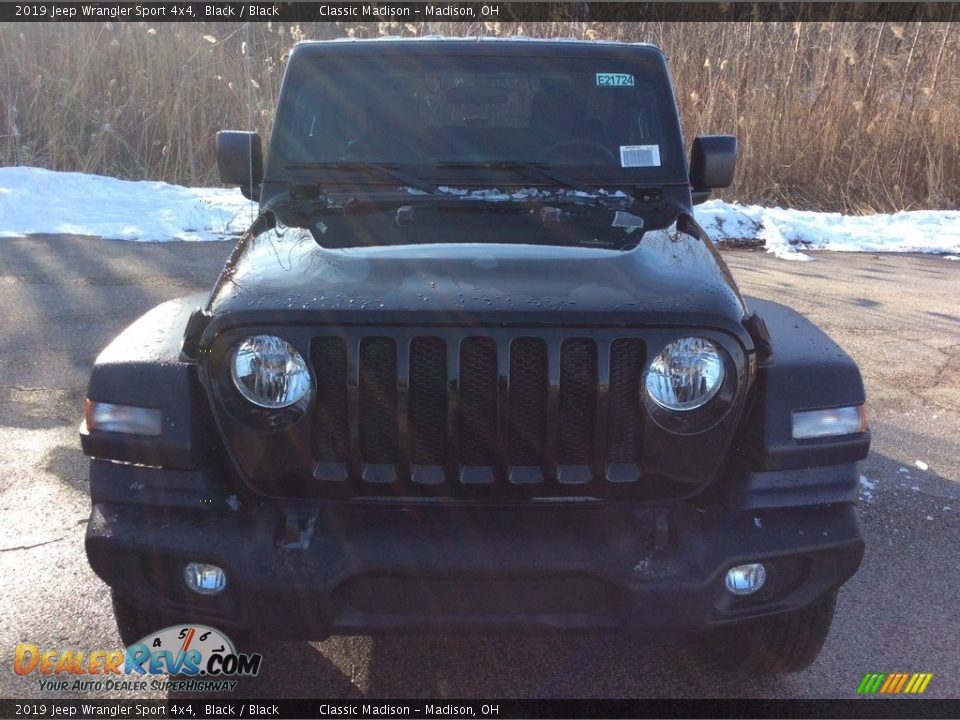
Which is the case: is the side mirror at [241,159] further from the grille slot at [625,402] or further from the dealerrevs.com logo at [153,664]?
the grille slot at [625,402]

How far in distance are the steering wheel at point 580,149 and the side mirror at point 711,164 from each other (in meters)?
0.44

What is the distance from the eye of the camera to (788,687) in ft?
8.56

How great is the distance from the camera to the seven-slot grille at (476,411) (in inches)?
83.0

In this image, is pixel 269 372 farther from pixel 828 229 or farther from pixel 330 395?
pixel 828 229

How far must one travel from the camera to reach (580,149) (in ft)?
11.1

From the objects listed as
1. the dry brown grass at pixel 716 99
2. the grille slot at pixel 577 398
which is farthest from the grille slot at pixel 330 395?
the dry brown grass at pixel 716 99

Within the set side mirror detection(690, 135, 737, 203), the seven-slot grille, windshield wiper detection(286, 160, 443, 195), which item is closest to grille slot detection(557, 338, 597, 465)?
the seven-slot grille

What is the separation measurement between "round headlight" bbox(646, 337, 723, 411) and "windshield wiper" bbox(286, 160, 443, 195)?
125cm

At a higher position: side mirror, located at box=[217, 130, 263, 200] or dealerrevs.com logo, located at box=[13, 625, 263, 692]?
side mirror, located at box=[217, 130, 263, 200]

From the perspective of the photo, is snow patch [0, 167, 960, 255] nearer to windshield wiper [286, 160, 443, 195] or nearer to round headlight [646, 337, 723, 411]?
windshield wiper [286, 160, 443, 195]

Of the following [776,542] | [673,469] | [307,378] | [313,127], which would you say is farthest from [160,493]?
[313,127]

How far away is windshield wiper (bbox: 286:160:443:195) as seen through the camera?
3145 millimetres

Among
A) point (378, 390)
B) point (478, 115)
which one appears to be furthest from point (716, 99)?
point (378, 390)

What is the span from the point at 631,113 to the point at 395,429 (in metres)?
1.92
